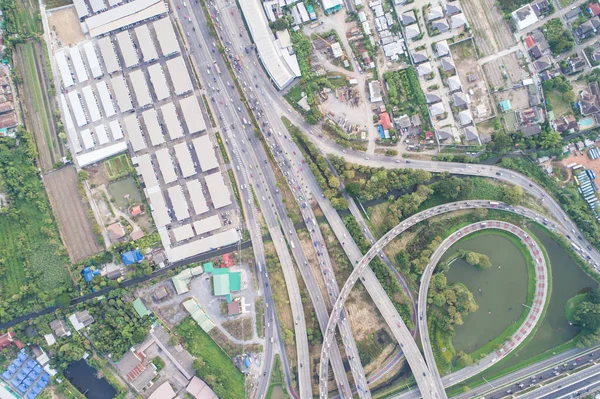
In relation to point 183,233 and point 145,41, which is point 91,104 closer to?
point 145,41

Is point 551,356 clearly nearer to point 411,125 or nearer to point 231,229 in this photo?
point 411,125

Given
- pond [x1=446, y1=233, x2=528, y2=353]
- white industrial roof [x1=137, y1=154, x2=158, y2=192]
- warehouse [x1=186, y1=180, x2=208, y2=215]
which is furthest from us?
white industrial roof [x1=137, y1=154, x2=158, y2=192]

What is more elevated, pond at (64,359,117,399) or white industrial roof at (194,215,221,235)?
white industrial roof at (194,215,221,235)

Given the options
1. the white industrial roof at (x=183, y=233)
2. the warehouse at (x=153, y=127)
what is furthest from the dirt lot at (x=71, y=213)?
the warehouse at (x=153, y=127)

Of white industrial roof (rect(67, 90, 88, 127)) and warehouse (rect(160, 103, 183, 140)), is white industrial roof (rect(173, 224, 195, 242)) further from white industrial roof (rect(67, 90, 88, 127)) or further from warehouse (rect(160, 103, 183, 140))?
white industrial roof (rect(67, 90, 88, 127))

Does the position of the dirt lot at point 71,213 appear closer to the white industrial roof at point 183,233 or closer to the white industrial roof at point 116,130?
the white industrial roof at point 116,130

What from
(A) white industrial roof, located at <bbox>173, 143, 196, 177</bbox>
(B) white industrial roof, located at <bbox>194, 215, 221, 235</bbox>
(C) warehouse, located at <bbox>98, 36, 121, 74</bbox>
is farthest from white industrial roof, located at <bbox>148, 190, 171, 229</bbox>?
(C) warehouse, located at <bbox>98, 36, 121, 74</bbox>
